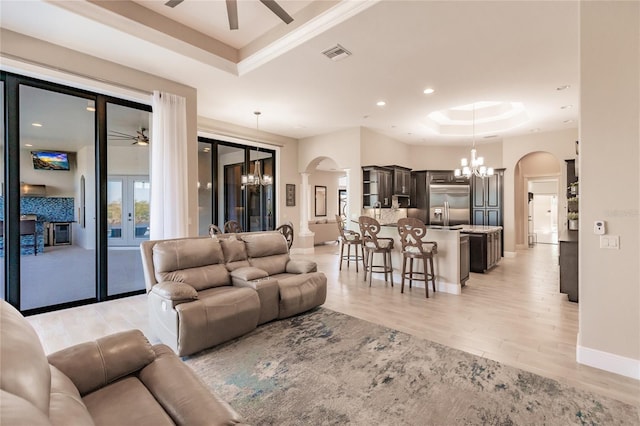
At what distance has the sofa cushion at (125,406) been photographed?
49.0 inches

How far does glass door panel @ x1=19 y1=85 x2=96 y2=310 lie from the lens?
3975mm

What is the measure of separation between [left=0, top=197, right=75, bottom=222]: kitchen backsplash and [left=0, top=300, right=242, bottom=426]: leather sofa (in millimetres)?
4415

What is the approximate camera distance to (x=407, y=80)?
467 cm

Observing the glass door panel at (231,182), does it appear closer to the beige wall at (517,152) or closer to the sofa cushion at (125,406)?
the sofa cushion at (125,406)

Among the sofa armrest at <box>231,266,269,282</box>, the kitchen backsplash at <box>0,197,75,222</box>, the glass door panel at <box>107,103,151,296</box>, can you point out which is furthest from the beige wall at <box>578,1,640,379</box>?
the kitchen backsplash at <box>0,197,75,222</box>

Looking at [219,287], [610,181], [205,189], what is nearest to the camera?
[610,181]

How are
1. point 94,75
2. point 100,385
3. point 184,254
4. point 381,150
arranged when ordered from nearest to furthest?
point 100,385
point 184,254
point 94,75
point 381,150

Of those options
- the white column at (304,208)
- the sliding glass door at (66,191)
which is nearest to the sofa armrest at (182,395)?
the sliding glass door at (66,191)

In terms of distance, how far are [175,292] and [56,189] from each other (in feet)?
12.5

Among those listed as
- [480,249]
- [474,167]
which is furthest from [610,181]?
[474,167]

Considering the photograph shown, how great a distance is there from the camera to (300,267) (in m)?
3.96

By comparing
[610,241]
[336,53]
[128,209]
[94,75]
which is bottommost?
[610,241]

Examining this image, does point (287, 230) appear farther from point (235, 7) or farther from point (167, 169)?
point (235, 7)

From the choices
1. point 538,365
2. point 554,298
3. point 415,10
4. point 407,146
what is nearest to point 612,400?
point 538,365
